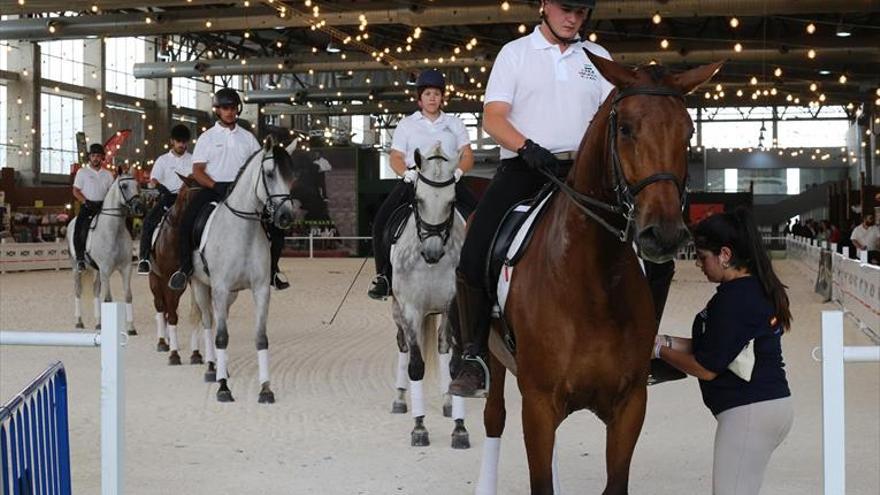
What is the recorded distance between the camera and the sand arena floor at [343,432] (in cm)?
596

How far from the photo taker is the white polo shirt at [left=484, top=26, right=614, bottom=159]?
4.29 m

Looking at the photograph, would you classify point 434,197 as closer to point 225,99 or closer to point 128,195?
point 225,99

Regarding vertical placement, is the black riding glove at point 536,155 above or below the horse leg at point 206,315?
above

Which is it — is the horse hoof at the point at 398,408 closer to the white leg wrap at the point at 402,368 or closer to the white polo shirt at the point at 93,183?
the white leg wrap at the point at 402,368

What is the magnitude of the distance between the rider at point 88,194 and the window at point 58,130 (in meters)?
Answer: 23.8

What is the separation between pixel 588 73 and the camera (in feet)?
14.2

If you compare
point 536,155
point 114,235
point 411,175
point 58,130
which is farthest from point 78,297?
point 58,130

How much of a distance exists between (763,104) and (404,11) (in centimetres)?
2298

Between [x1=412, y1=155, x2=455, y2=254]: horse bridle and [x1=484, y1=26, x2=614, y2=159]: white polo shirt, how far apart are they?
2767 millimetres

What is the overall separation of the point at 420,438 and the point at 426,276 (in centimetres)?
119

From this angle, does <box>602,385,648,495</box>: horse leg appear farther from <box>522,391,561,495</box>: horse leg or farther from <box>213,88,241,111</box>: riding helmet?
<box>213,88,241,111</box>: riding helmet

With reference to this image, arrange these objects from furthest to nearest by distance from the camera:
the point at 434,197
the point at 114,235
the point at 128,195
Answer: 1. the point at 114,235
2. the point at 128,195
3. the point at 434,197

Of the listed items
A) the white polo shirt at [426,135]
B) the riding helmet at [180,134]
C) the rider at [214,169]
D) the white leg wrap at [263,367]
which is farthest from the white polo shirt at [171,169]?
the white polo shirt at [426,135]

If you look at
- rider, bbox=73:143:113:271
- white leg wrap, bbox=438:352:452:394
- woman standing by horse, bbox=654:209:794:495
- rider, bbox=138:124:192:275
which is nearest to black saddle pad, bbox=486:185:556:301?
woman standing by horse, bbox=654:209:794:495
